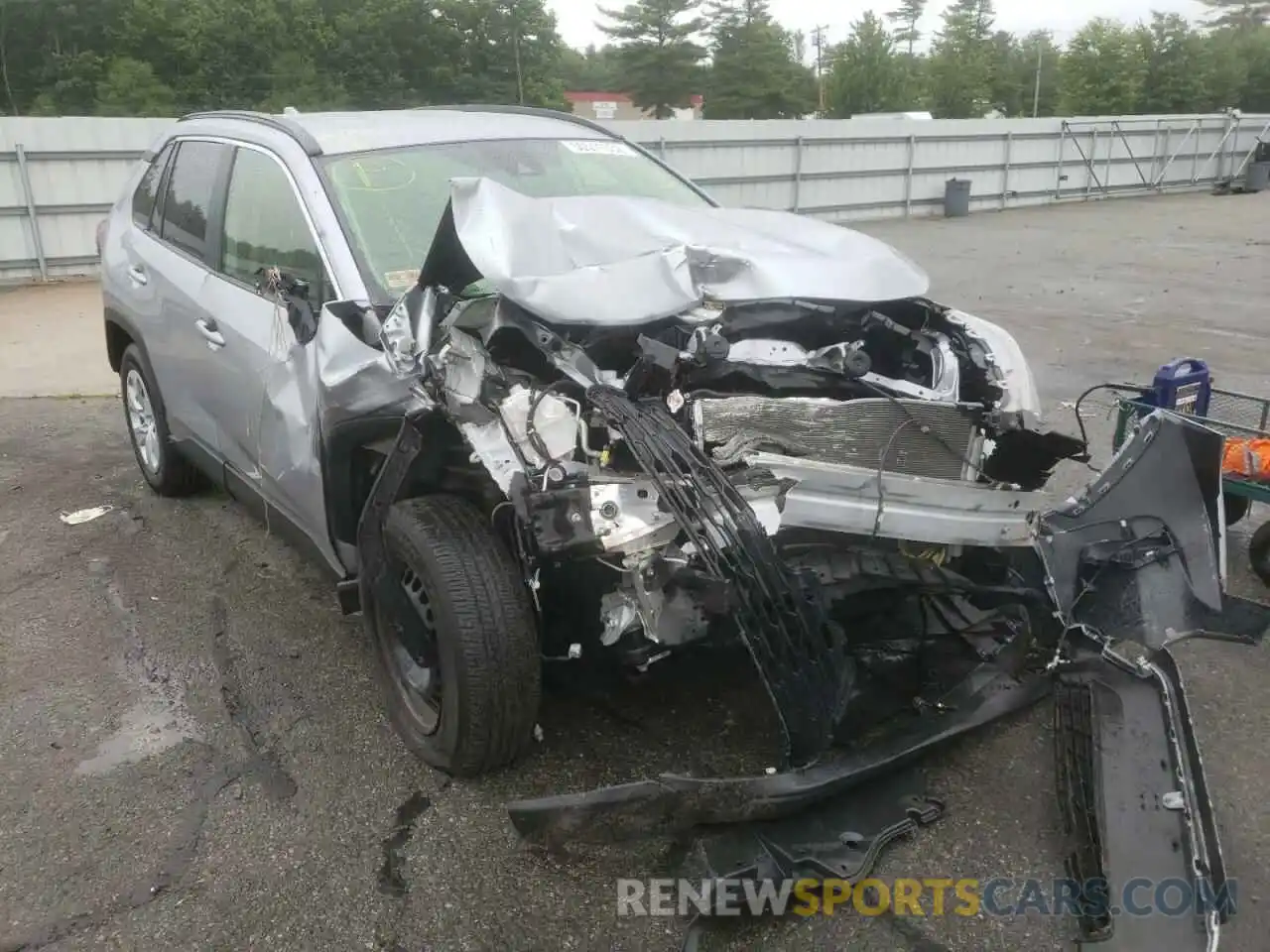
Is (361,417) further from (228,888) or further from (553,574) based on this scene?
(228,888)

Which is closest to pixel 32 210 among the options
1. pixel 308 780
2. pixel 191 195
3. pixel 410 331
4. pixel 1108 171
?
pixel 191 195

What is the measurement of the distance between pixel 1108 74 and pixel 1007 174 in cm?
2762

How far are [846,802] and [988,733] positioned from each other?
26.4 inches

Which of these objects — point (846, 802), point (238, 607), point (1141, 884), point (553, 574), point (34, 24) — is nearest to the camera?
point (1141, 884)

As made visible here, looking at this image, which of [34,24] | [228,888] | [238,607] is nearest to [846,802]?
[228,888]

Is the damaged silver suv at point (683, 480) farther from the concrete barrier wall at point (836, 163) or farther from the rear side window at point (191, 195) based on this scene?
the concrete barrier wall at point (836, 163)

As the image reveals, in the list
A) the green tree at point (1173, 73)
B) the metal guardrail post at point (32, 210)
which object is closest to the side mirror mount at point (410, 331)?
the metal guardrail post at point (32, 210)

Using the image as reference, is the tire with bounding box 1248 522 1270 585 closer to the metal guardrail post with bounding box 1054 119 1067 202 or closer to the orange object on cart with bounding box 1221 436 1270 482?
the orange object on cart with bounding box 1221 436 1270 482

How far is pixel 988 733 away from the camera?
3100 mm

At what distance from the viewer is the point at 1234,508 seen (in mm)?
4574

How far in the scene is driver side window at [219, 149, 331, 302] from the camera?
12.0 ft

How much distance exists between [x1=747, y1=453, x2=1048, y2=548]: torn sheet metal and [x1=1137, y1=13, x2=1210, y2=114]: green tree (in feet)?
162

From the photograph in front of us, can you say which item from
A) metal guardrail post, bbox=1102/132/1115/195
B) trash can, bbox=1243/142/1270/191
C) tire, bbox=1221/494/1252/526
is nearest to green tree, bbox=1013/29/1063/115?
trash can, bbox=1243/142/1270/191

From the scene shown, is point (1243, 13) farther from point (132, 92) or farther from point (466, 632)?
point (466, 632)
